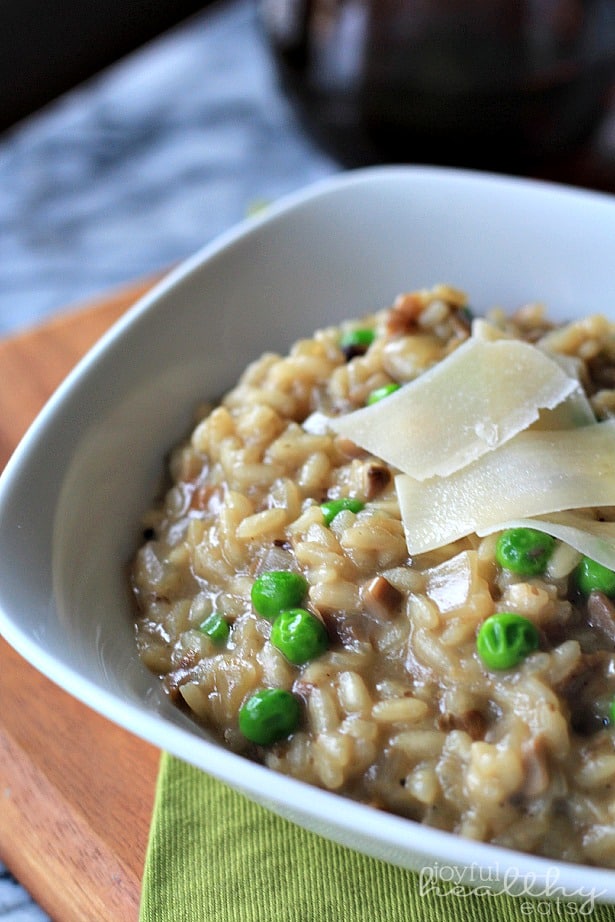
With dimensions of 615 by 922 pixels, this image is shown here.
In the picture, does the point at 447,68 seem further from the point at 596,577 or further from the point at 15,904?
the point at 15,904

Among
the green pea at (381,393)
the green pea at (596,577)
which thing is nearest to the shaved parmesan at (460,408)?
the green pea at (381,393)

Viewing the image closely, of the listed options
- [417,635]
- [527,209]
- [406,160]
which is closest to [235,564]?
[417,635]

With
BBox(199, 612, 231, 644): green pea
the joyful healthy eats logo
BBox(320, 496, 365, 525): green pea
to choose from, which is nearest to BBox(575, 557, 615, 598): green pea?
BBox(320, 496, 365, 525): green pea

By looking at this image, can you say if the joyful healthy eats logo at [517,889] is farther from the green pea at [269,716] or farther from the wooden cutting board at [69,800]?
the wooden cutting board at [69,800]

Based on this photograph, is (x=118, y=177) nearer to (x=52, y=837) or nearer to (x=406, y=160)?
(x=406, y=160)

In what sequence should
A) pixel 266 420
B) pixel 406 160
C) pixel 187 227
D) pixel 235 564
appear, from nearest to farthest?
1. pixel 235 564
2. pixel 266 420
3. pixel 406 160
4. pixel 187 227
